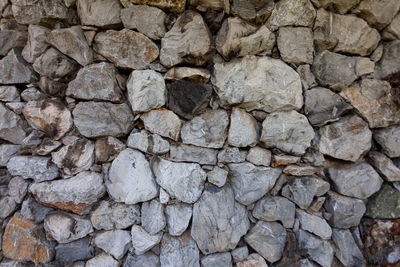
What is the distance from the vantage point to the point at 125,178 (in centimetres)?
135

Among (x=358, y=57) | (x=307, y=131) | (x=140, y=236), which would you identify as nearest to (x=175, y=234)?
(x=140, y=236)

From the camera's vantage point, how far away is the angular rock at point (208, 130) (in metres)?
1.34

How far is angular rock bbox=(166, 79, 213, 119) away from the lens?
1.30 m

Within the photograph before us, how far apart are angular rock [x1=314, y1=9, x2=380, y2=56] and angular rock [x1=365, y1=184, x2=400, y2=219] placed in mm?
1047

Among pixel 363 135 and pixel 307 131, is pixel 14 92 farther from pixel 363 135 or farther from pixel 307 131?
pixel 363 135

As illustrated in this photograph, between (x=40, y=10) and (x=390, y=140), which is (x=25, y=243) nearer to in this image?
(x=40, y=10)

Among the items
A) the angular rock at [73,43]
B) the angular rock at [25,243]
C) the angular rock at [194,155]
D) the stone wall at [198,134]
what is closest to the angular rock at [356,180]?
the stone wall at [198,134]

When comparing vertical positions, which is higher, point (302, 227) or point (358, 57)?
point (358, 57)

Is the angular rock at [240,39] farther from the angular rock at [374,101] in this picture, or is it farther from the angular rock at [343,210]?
the angular rock at [343,210]

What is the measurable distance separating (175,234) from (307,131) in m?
1.15

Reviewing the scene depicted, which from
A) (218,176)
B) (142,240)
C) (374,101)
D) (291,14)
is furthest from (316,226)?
(291,14)

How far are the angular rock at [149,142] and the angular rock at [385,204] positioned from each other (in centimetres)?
157

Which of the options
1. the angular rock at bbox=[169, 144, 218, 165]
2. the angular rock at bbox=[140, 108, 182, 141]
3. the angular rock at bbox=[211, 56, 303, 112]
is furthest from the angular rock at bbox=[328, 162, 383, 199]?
the angular rock at bbox=[140, 108, 182, 141]

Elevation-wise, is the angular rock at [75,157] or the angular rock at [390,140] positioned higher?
the angular rock at [390,140]
